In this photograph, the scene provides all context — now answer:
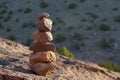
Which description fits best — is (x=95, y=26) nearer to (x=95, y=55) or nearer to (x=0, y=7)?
(x=95, y=55)

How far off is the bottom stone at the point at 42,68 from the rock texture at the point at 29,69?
118mm

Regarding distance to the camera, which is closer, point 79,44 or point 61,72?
point 61,72

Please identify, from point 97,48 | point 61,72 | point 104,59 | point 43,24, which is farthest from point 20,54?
point 97,48

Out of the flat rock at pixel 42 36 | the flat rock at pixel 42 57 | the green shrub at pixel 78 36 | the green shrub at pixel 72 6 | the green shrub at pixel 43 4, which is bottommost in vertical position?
the flat rock at pixel 42 57

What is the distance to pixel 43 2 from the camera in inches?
1549

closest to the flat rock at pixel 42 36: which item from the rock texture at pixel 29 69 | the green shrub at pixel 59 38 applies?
the rock texture at pixel 29 69

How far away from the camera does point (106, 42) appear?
29547 mm

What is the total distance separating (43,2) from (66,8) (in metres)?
2.61

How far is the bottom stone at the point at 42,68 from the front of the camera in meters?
11.8

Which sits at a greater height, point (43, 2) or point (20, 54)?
point (43, 2)

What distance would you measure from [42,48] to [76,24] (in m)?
21.9

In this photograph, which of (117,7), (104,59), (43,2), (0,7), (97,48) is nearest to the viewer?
(104,59)

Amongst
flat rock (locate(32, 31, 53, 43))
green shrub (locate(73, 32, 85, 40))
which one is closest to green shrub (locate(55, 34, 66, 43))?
green shrub (locate(73, 32, 85, 40))

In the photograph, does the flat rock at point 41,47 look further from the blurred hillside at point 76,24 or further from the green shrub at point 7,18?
the green shrub at point 7,18
